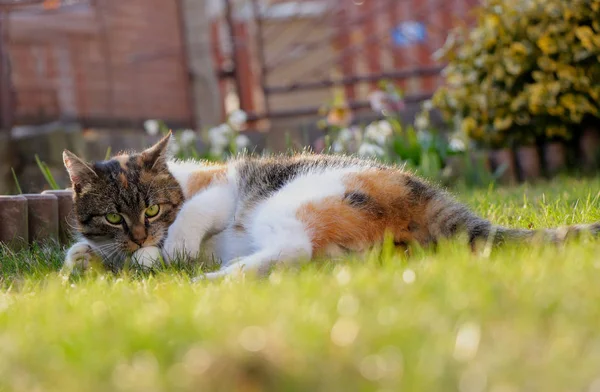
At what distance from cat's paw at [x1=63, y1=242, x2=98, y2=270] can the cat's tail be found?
51.6 inches

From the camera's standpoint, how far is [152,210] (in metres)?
3.22

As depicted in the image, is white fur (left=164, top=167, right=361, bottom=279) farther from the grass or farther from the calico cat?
the grass

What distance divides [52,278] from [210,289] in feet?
2.64

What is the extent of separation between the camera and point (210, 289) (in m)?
2.10

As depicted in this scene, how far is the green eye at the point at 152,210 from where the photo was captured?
10.5ft

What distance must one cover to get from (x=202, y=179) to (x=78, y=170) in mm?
525

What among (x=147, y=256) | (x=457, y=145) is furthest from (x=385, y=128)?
(x=147, y=256)

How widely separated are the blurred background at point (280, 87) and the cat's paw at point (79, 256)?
7.86 ft

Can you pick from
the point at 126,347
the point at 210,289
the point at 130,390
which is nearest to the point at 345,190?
the point at 210,289

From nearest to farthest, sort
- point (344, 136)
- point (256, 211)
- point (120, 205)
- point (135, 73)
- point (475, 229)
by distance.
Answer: point (475, 229), point (256, 211), point (120, 205), point (344, 136), point (135, 73)

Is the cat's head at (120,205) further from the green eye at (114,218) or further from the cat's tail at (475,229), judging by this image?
the cat's tail at (475,229)

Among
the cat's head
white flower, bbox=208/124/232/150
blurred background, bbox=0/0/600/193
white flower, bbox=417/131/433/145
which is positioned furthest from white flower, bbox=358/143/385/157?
the cat's head

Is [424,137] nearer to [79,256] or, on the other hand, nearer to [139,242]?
[139,242]

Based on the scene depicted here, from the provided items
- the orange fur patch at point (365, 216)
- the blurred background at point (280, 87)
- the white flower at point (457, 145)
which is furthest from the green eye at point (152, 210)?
the white flower at point (457, 145)
